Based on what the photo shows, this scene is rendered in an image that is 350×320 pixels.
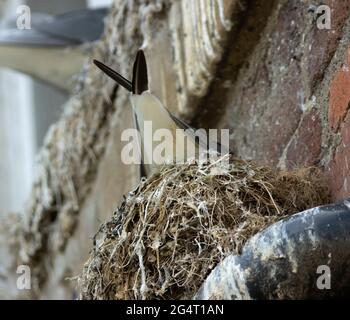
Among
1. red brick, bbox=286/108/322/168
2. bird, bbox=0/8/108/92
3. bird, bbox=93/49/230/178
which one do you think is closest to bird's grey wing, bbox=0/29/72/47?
bird, bbox=0/8/108/92

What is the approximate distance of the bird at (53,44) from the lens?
5.66 meters

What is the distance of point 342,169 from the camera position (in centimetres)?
270

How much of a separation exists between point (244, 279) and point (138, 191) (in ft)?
2.01

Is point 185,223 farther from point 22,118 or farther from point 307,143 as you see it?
point 22,118

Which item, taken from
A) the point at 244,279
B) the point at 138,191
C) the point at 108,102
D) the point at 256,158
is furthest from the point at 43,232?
the point at 244,279

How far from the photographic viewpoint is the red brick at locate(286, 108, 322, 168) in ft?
9.48

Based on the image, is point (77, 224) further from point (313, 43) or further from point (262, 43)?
point (313, 43)

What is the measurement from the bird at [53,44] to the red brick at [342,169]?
3000 mm

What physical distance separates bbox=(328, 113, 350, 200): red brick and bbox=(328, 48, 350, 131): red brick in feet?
0.14

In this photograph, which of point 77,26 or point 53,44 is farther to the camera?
point 53,44

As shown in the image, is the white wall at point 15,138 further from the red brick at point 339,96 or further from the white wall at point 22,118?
the red brick at point 339,96

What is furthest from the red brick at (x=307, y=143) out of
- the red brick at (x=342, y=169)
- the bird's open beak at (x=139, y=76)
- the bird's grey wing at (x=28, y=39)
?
Answer: the bird's grey wing at (x=28, y=39)

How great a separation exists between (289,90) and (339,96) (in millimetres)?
390

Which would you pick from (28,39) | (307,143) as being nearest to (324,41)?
(307,143)
